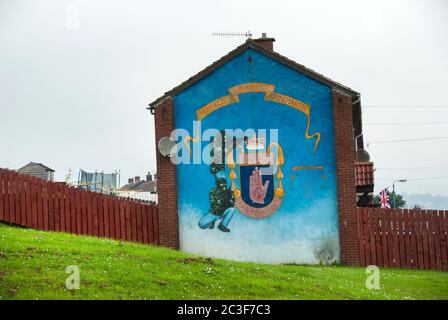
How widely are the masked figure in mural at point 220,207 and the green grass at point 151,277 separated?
4442 millimetres

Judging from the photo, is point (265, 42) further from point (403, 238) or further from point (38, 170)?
point (38, 170)

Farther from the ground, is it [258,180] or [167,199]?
[258,180]

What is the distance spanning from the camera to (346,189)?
766 inches

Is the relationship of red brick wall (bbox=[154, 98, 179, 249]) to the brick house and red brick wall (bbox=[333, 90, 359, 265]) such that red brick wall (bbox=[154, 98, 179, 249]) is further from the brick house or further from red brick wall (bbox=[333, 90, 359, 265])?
red brick wall (bbox=[333, 90, 359, 265])

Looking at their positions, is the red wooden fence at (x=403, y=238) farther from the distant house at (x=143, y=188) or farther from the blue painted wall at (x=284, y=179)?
the distant house at (x=143, y=188)

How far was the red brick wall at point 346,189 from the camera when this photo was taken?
63.6ft

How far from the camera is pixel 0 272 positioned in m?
11.5

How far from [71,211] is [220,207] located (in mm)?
4686

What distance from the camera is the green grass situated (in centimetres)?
1097

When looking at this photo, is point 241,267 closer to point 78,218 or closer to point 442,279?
point 442,279

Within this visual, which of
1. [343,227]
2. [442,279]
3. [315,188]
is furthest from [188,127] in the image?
[442,279]

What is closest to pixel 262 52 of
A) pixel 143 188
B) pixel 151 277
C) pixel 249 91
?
pixel 249 91

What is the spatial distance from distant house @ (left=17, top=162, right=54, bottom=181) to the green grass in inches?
827
